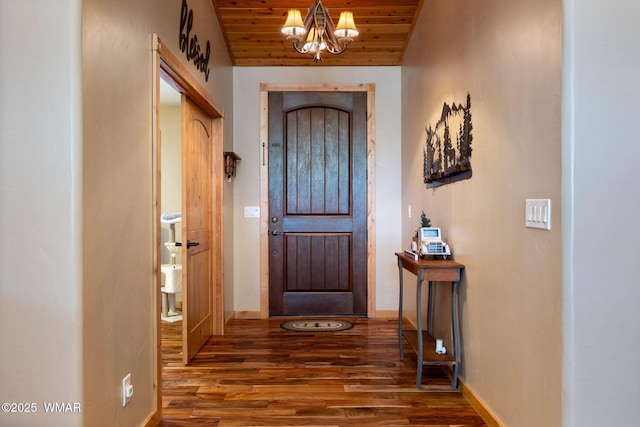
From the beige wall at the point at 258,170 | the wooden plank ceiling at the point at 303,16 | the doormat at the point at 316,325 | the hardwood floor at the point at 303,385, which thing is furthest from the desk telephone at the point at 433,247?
the wooden plank ceiling at the point at 303,16

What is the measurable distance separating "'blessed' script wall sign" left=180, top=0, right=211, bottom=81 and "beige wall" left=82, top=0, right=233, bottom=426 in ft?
1.23

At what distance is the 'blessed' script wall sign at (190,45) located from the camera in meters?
2.91

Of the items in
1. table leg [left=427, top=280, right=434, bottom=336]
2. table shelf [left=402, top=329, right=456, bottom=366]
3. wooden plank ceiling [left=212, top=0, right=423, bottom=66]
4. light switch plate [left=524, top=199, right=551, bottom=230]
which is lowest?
table shelf [left=402, top=329, right=456, bottom=366]

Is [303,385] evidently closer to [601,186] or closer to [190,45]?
[601,186]

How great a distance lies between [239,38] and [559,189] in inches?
137

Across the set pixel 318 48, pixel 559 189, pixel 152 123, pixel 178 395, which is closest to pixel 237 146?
pixel 318 48

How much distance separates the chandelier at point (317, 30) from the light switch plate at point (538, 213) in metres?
1.80

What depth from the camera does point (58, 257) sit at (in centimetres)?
157

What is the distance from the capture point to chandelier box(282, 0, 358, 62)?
9.68ft

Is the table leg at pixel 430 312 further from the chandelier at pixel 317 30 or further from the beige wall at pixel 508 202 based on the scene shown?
Answer: the chandelier at pixel 317 30

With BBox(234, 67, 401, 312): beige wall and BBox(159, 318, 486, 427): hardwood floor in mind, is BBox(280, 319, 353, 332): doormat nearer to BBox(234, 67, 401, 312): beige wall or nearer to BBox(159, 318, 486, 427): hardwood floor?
BBox(159, 318, 486, 427): hardwood floor

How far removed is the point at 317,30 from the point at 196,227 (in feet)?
5.57

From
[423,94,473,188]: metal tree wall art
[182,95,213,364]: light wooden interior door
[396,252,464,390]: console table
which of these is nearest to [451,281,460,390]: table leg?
[396,252,464,390]: console table

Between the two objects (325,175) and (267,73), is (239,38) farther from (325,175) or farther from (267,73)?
(325,175)
